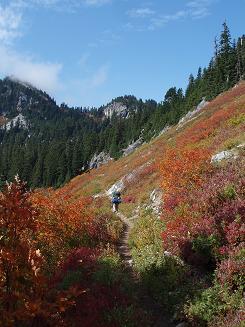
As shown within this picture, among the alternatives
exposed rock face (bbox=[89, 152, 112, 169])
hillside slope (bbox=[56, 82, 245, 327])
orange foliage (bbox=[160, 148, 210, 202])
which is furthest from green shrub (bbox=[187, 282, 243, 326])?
exposed rock face (bbox=[89, 152, 112, 169])

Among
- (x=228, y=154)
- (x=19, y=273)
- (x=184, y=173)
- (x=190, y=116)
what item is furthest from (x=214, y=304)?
(x=190, y=116)

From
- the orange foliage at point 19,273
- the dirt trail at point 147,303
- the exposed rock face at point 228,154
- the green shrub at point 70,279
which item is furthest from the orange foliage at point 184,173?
the orange foliage at point 19,273

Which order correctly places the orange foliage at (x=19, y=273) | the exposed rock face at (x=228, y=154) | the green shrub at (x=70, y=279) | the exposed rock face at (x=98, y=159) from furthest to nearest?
1. the exposed rock face at (x=98, y=159)
2. the exposed rock face at (x=228, y=154)
3. the green shrub at (x=70, y=279)
4. the orange foliage at (x=19, y=273)

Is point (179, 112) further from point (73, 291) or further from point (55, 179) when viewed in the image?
point (73, 291)

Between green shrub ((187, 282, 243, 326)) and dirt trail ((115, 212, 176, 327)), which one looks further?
dirt trail ((115, 212, 176, 327))

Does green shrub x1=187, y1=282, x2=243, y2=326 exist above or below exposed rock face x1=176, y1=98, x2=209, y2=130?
below

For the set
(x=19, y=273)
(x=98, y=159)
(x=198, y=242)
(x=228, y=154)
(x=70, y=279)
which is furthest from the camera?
(x=98, y=159)

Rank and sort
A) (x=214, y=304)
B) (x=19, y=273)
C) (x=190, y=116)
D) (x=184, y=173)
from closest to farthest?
(x=19, y=273), (x=214, y=304), (x=184, y=173), (x=190, y=116)

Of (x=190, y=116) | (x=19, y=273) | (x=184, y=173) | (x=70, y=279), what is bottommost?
(x=70, y=279)

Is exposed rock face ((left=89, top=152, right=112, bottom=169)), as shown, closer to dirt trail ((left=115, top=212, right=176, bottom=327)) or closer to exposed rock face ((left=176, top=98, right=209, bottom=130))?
exposed rock face ((left=176, top=98, right=209, bottom=130))

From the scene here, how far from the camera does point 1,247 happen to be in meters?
8.66

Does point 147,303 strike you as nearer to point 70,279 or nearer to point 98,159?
point 70,279

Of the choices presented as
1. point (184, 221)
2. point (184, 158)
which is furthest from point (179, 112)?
point (184, 221)

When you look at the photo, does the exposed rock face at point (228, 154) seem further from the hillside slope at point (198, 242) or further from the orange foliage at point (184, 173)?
the orange foliage at point (184, 173)
